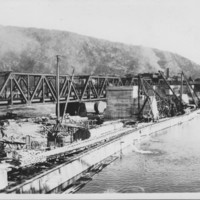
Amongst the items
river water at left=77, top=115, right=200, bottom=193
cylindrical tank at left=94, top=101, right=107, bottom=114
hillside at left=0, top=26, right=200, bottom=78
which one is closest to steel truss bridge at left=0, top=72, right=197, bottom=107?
cylindrical tank at left=94, top=101, right=107, bottom=114

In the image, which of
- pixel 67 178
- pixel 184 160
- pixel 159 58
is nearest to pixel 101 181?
pixel 67 178

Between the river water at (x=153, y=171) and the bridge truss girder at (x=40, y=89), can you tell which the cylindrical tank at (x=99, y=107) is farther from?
the river water at (x=153, y=171)

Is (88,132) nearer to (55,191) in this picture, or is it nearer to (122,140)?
(122,140)

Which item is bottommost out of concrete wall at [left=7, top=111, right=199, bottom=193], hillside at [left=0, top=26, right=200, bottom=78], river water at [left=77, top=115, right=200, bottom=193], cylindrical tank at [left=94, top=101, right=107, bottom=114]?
river water at [left=77, top=115, right=200, bottom=193]

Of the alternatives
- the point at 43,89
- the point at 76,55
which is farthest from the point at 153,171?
the point at 76,55

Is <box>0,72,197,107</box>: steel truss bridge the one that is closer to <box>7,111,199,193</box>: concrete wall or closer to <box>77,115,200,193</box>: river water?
<box>7,111,199,193</box>: concrete wall
